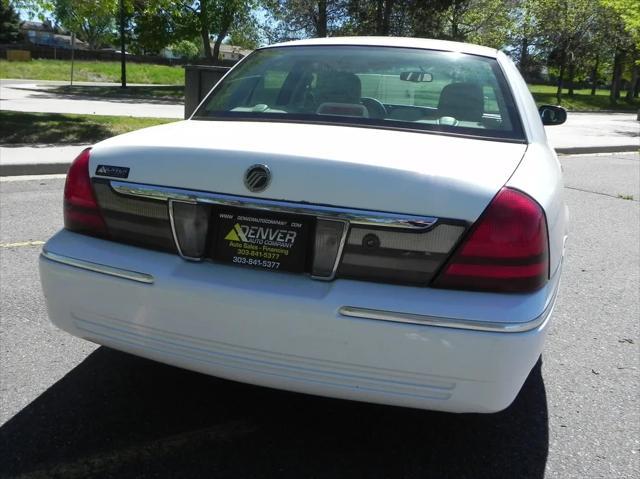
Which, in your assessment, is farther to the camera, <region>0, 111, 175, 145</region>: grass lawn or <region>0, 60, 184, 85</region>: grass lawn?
<region>0, 60, 184, 85</region>: grass lawn

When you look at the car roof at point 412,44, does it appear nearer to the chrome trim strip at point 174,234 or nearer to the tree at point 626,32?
the chrome trim strip at point 174,234

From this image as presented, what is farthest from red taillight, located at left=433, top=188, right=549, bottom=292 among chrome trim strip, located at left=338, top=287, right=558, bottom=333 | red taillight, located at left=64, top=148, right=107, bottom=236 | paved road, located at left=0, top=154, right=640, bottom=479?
red taillight, located at left=64, top=148, right=107, bottom=236

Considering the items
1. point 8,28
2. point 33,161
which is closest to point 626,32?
point 33,161

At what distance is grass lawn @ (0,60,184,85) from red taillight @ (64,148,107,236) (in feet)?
134

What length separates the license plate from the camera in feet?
7.48

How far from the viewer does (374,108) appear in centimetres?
329

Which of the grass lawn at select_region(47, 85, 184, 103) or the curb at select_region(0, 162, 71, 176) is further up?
the grass lawn at select_region(47, 85, 184, 103)

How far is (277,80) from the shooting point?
3609 millimetres

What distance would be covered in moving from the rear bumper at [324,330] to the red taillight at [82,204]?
199 mm

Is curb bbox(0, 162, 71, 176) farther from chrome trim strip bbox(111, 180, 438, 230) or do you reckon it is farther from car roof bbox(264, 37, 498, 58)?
chrome trim strip bbox(111, 180, 438, 230)

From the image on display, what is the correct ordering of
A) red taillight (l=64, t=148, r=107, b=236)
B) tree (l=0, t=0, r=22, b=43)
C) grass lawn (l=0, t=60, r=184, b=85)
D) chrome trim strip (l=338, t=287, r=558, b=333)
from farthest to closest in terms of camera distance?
tree (l=0, t=0, r=22, b=43) < grass lawn (l=0, t=60, r=184, b=85) < red taillight (l=64, t=148, r=107, b=236) < chrome trim strip (l=338, t=287, r=558, b=333)

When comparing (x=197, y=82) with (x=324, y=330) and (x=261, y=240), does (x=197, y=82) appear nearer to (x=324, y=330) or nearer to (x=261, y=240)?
(x=261, y=240)

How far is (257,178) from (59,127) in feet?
34.6

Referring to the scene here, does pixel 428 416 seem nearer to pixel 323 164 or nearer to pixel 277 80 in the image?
pixel 323 164
